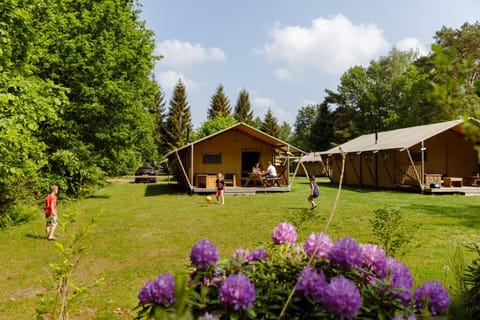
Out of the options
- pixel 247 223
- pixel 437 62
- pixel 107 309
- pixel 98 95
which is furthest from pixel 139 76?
pixel 437 62

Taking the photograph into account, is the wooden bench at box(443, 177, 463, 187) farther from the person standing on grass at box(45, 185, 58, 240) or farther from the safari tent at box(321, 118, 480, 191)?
the person standing on grass at box(45, 185, 58, 240)

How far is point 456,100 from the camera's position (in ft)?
4.27

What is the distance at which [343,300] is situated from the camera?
1.61 metres

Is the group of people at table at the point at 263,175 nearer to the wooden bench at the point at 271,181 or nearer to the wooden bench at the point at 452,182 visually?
the wooden bench at the point at 271,181

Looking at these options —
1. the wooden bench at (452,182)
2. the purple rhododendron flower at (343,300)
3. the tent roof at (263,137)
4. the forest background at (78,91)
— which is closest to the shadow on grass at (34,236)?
the forest background at (78,91)

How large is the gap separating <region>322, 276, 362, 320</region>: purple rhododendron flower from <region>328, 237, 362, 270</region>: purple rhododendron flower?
1.07 ft

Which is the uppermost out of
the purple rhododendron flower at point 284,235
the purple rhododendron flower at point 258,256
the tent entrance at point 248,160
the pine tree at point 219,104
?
the pine tree at point 219,104

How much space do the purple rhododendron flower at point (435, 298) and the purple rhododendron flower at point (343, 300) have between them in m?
0.52

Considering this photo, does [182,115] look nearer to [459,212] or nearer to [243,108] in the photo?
[243,108]

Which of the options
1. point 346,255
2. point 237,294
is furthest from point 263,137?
point 237,294

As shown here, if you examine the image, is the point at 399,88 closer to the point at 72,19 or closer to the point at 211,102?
the point at 211,102

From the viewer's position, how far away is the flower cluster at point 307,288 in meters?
1.73

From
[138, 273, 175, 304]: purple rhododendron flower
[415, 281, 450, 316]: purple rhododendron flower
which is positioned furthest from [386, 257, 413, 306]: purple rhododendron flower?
[138, 273, 175, 304]: purple rhododendron flower

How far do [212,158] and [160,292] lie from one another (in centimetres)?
2198
